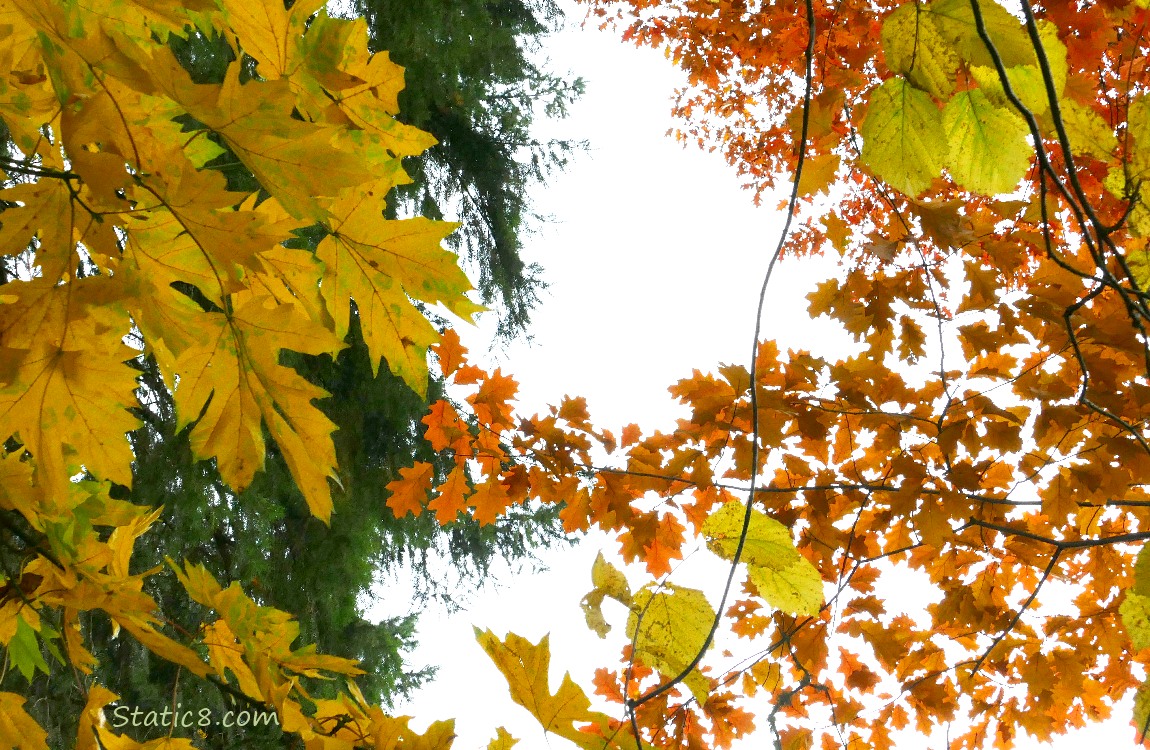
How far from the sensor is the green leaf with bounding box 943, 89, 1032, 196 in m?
0.54

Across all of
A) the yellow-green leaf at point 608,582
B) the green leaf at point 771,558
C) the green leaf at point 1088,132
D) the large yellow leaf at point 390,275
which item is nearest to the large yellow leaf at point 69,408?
the large yellow leaf at point 390,275

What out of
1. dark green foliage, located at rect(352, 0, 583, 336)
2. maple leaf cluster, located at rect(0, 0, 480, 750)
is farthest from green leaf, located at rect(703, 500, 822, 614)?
dark green foliage, located at rect(352, 0, 583, 336)

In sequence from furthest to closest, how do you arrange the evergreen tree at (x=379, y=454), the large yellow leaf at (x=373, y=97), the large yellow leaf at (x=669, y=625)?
the evergreen tree at (x=379, y=454) < the large yellow leaf at (x=669, y=625) < the large yellow leaf at (x=373, y=97)

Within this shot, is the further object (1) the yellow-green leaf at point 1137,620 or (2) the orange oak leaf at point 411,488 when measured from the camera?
(2) the orange oak leaf at point 411,488

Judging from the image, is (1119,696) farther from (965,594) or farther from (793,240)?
(793,240)

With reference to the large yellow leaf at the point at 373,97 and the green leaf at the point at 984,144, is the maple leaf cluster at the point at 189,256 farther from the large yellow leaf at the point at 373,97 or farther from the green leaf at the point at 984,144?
the green leaf at the point at 984,144

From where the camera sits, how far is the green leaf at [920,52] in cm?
51

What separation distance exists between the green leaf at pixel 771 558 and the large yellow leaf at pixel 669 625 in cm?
9

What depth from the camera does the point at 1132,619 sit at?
82 centimetres

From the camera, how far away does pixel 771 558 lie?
3.14 ft

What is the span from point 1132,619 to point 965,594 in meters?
1.40

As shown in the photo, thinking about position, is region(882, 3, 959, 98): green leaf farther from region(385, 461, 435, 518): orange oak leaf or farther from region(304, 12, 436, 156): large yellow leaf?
region(385, 461, 435, 518): orange oak leaf

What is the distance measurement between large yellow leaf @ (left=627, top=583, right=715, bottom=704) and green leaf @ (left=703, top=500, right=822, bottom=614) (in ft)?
0.29

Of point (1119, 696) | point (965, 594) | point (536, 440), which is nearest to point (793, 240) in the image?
point (1119, 696)
